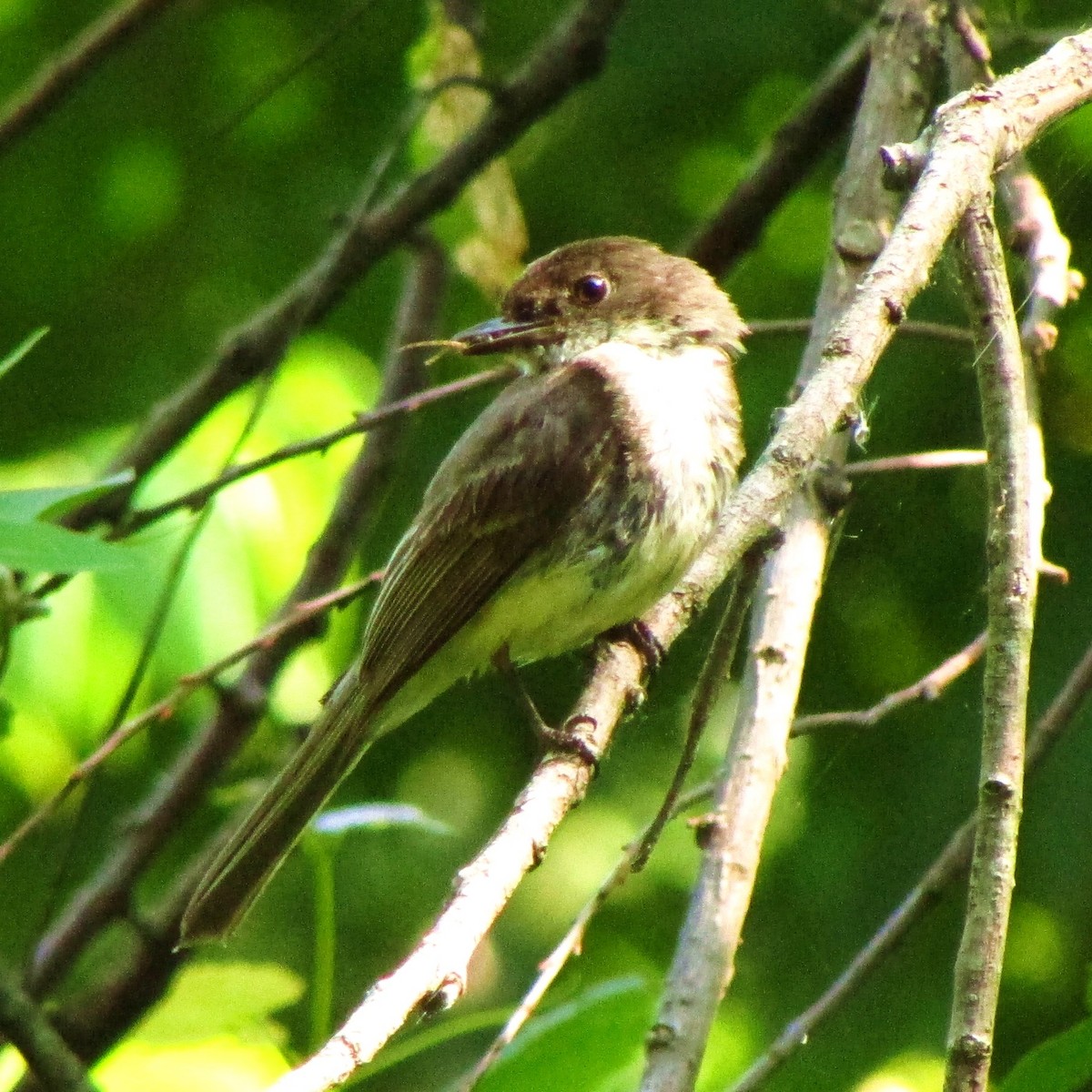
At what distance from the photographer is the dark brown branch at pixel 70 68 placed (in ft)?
15.1

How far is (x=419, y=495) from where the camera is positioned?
17.5 feet

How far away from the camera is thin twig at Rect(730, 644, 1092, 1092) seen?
9.86 feet

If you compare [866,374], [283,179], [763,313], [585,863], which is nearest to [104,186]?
[283,179]

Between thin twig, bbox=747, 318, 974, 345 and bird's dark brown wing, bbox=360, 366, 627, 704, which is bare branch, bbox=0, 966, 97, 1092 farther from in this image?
thin twig, bbox=747, 318, 974, 345

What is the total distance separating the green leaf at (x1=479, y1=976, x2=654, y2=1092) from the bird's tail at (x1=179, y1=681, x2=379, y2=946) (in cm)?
78

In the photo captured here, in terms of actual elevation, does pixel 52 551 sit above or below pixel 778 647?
below

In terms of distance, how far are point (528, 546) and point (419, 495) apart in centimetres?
132

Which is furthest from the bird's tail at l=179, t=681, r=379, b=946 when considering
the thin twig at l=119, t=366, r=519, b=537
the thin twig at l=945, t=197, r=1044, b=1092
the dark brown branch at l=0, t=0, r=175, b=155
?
the thin twig at l=945, t=197, r=1044, b=1092

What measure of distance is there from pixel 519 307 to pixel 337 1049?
3123mm

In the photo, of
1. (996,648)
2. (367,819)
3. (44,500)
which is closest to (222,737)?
(367,819)

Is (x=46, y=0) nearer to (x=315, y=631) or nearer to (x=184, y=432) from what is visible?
(x=184, y=432)

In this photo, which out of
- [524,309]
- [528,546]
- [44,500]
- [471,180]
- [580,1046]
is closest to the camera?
[44,500]

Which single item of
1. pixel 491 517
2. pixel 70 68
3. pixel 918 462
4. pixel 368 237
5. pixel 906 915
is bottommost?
pixel 906 915

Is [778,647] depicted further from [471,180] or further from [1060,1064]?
[471,180]
